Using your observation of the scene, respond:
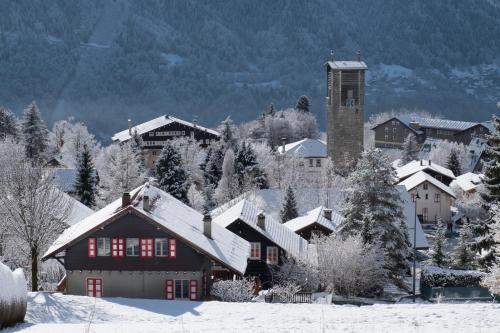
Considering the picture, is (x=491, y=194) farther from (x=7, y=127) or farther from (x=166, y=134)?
(x=166, y=134)

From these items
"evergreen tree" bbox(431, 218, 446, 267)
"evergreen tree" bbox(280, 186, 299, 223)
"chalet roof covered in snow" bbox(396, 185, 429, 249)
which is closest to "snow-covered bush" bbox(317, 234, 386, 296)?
"evergreen tree" bbox(431, 218, 446, 267)

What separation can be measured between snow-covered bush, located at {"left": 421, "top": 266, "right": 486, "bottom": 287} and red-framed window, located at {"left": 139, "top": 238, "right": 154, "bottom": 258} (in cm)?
1794

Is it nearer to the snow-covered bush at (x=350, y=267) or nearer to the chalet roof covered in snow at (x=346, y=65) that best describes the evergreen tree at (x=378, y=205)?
the snow-covered bush at (x=350, y=267)

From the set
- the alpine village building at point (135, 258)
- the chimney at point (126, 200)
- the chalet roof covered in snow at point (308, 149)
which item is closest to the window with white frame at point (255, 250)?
the alpine village building at point (135, 258)

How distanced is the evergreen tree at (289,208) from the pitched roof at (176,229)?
25751 millimetres

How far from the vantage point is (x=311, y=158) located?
392 ft

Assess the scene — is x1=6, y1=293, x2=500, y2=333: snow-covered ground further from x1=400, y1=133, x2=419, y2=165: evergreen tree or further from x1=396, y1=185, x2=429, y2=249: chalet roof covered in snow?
x1=400, y1=133, x2=419, y2=165: evergreen tree

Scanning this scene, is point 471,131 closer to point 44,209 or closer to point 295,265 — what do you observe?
point 295,265

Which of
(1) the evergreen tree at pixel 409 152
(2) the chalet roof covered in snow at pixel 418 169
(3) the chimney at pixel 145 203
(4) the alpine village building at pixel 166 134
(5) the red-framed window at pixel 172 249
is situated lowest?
(5) the red-framed window at pixel 172 249

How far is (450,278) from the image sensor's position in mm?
47969

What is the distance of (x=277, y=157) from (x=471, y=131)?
5978cm

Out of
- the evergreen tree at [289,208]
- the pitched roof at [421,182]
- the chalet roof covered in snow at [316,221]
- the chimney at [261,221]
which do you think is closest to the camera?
the chimney at [261,221]

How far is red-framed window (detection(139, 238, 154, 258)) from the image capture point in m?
39.3

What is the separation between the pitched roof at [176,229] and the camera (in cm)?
3888
